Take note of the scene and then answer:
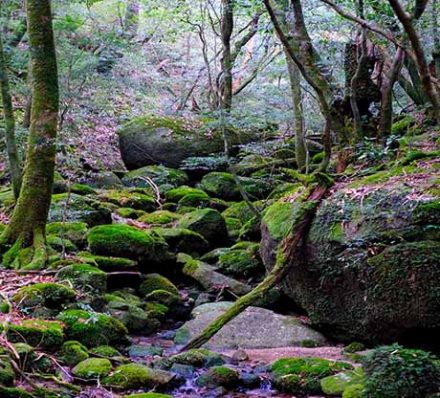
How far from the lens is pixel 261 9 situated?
33.0ft

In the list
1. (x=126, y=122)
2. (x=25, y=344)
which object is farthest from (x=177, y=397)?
(x=126, y=122)

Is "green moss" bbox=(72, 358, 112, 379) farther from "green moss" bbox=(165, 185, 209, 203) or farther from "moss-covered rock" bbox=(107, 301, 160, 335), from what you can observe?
"green moss" bbox=(165, 185, 209, 203)

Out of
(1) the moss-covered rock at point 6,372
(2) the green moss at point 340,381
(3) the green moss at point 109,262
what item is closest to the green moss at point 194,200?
(3) the green moss at point 109,262

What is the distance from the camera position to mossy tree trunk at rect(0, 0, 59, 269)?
7301 millimetres

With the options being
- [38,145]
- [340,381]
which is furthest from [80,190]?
[340,381]

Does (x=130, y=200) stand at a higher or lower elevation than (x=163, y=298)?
higher

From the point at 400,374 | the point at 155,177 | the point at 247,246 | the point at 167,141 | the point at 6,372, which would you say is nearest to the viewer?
the point at 400,374

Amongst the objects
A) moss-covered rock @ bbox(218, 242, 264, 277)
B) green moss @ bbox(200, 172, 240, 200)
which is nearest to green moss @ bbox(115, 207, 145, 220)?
green moss @ bbox(200, 172, 240, 200)

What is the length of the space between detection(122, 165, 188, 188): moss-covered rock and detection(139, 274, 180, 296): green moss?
4.86 metres

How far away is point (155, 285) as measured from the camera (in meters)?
7.83

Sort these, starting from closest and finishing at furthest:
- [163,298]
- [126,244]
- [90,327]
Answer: [90,327] < [163,298] < [126,244]

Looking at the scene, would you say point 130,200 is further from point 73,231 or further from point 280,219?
point 280,219

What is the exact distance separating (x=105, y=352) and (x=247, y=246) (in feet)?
14.4

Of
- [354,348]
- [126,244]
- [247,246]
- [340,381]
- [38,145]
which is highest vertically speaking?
[38,145]
